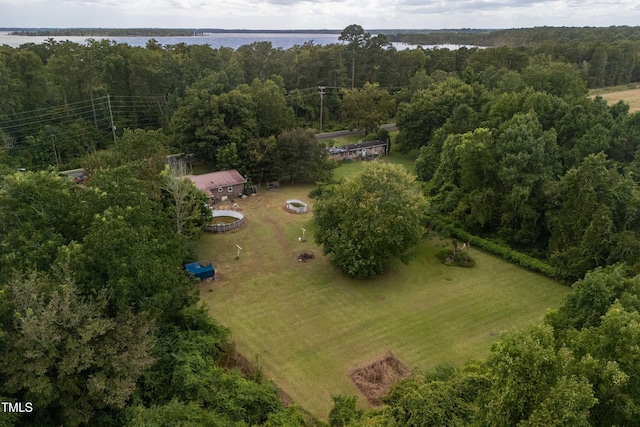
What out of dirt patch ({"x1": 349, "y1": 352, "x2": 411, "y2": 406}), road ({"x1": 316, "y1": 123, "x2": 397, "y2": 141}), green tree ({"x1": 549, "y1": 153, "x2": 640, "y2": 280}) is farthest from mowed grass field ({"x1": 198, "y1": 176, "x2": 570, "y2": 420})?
road ({"x1": 316, "y1": 123, "x2": 397, "y2": 141})

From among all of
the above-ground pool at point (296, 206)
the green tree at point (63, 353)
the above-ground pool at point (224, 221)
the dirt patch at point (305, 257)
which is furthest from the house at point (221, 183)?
the green tree at point (63, 353)

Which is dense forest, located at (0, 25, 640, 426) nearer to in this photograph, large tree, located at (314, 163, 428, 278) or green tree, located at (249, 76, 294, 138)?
green tree, located at (249, 76, 294, 138)

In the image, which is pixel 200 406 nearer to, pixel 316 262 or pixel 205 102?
pixel 316 262

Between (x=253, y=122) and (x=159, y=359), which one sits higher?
(x=253, y=122)

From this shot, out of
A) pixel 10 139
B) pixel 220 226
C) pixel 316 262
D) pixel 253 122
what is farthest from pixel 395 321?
pixel 10 139

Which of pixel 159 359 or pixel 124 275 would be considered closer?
pixel 124 275

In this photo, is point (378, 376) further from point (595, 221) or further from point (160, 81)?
point (160, 81)

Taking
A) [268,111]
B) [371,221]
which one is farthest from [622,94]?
[371,221]
